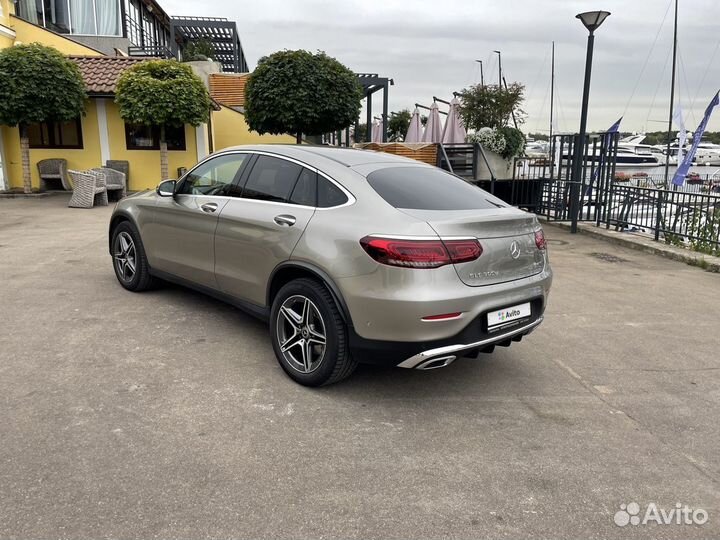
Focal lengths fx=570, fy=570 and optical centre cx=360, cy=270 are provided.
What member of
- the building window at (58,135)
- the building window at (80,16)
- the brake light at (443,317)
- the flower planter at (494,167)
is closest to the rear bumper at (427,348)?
the brake light at (443,317)

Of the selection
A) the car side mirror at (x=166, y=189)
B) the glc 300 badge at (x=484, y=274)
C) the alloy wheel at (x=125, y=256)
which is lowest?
the alloy wheel at (x=125, y=256)

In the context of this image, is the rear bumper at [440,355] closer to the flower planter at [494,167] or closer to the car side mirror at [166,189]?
the car side mirror at [166,189]

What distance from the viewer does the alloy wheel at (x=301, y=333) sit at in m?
3.66

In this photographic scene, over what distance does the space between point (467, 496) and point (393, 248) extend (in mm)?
1339

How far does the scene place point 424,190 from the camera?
153 inches

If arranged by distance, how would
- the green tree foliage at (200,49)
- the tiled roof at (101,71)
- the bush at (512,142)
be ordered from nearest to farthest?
1. the bush at (512,142)
2. the tiled roof at (101,71)
3. the green tree foliage at (200,49)

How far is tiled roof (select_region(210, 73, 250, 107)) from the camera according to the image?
20.8 m

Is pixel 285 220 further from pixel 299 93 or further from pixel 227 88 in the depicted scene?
pixel 227 88

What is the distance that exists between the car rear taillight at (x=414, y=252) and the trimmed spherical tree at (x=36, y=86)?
13.2 m

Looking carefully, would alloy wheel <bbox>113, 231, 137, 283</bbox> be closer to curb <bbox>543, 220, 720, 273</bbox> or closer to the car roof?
the car roof

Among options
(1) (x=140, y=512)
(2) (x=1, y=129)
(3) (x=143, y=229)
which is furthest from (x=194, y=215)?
(2) (x=1, y=129)

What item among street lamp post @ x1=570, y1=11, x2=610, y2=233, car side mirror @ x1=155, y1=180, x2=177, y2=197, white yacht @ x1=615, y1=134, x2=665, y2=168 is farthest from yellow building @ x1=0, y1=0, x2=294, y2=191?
white yacht @ x1=615, y1=134, x2=665, y2=168

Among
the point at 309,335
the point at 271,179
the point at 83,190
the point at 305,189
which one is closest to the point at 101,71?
the point at 83,190

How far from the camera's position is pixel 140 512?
8.13ft
